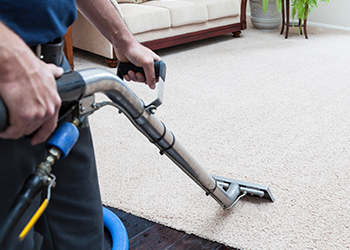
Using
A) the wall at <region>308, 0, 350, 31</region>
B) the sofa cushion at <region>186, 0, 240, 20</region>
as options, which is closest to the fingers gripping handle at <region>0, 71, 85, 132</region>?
the sofa cushion at <region>186, 0, 240, 20</region>

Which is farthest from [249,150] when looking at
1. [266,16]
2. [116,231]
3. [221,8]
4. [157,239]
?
[266,16]

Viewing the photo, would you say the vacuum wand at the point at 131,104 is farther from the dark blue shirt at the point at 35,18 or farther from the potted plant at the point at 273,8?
the potted plant at the point at 273,8

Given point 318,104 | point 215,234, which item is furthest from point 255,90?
point 215,234

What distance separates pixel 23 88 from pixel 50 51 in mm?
253

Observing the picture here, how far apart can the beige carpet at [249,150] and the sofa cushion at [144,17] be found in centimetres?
37

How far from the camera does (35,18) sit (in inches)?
23.9

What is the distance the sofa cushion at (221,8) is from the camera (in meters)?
3.73

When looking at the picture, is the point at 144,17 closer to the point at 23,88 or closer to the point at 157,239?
the point at 157,239

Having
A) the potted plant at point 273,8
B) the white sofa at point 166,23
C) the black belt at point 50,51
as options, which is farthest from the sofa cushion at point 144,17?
the black belt at point 50,51

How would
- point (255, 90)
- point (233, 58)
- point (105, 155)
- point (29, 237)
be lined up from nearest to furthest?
1. point (29, 237)
2. point (105, 155)
3. point (255, 90)
4. point (233, 58)

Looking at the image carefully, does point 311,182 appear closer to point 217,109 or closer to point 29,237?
point 217,109

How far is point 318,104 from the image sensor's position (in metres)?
2.41

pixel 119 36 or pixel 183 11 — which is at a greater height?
pixel 119 36

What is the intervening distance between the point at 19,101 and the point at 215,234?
1.05 m
